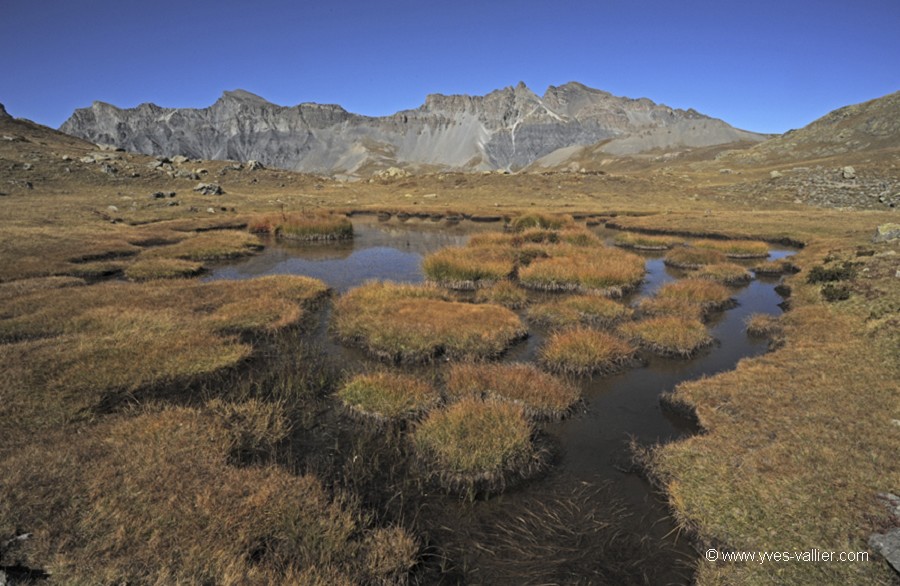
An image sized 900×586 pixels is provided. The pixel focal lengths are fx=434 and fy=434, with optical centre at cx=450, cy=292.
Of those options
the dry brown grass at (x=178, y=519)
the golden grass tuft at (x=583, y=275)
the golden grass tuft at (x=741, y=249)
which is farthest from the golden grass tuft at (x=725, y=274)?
the dry brown grass at (x=178, y=519)

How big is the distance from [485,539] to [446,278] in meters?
19.3

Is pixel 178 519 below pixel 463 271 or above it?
below

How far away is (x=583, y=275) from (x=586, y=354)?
1110 centimetres

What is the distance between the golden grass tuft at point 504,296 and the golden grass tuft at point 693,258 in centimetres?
1652

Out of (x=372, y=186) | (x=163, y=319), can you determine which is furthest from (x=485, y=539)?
(x=372, y=186)

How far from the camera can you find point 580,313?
2033 cm

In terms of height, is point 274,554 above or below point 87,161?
below

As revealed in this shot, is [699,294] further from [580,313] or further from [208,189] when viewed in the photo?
[208,189]

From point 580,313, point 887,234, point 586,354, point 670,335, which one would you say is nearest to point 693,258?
point 887,234

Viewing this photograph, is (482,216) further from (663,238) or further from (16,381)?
(16,381)

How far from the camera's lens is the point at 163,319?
1753cm

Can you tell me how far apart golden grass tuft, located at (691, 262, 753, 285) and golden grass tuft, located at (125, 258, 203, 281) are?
3330cm

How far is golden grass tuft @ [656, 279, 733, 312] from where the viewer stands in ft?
73.3

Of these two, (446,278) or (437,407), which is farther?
(446,278)
